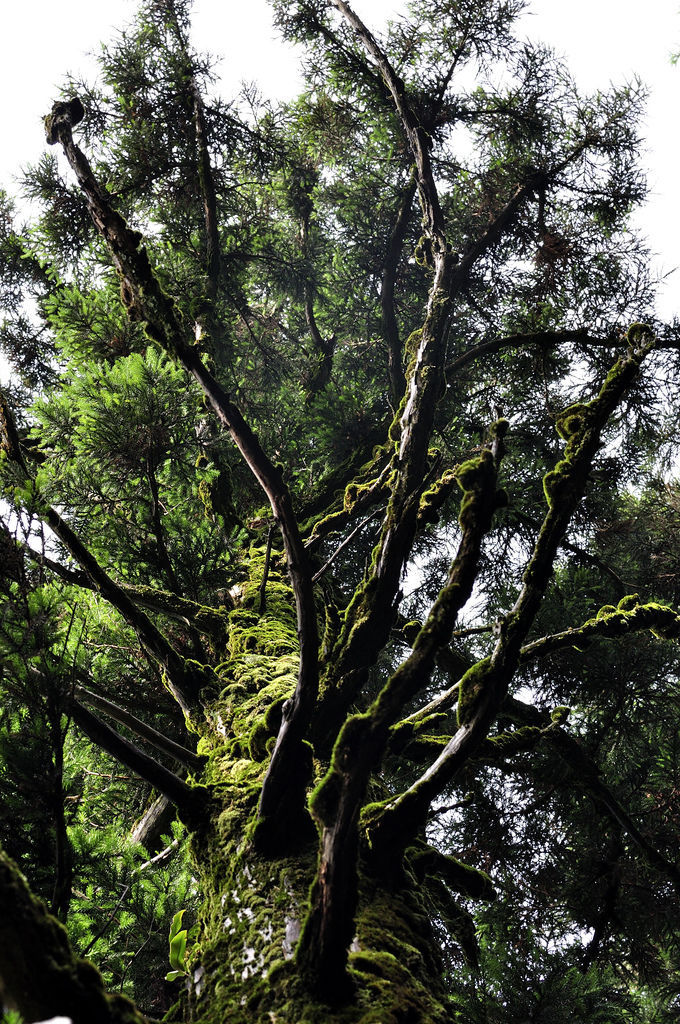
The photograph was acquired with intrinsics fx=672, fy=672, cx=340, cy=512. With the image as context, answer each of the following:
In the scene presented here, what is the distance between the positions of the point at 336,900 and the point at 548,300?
6.62 metres

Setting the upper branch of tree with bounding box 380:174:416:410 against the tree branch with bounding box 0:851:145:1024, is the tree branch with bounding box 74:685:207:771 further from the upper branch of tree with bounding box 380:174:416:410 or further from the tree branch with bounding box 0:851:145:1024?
the upper branch of tree with bounding box 380:174:416:410

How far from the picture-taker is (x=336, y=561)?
21.6 ft

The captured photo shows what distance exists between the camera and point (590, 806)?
17.2 ft

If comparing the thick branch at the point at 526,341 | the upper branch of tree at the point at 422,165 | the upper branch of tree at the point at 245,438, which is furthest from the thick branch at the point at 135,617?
the upper branch of tree at the point at 422,165

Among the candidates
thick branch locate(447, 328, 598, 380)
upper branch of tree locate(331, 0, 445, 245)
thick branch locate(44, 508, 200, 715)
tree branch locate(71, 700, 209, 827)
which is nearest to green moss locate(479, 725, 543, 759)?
tree branch locate(71, 700, 209, 827)

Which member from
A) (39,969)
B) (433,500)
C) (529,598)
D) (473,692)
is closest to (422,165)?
(433,500)

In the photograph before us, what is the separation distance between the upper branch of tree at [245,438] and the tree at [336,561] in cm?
2

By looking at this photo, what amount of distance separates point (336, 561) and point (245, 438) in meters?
4.02

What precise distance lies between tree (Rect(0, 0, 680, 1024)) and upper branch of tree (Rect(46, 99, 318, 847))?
0.6 inches

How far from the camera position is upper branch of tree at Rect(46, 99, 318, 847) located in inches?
89.7

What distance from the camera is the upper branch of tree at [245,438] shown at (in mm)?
2277

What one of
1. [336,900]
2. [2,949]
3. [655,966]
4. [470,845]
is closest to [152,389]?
[336,900]

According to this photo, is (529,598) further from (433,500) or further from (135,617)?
(135,617)

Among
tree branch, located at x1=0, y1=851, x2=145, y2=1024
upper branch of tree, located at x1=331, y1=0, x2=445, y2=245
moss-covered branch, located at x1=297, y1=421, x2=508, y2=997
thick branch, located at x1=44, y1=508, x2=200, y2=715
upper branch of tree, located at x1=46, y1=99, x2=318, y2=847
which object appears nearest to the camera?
tree branch, located at x1=0, y1=851, x2=145, y2=1024
